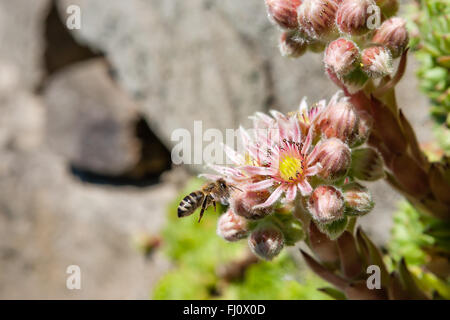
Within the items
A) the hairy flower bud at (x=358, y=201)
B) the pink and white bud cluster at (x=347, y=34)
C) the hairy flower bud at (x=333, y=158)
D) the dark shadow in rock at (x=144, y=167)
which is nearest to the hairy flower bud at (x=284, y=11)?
the pink and white bud cluster at (x=347, y=34)

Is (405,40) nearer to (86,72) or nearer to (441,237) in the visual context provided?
(441,237)

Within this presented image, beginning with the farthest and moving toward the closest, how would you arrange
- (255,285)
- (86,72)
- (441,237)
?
(86,72), (255,285), (441,237)

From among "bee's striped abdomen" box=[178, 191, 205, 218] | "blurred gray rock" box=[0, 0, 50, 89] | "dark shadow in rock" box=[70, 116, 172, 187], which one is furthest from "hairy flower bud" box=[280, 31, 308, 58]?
"blurred gray rock" box=[0, 0, 50, 89]

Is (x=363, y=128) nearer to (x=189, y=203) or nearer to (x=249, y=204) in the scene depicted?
(x=249, y=204)

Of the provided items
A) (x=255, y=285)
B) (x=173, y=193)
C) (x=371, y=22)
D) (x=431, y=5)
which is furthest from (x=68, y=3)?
(x=371, y=22)

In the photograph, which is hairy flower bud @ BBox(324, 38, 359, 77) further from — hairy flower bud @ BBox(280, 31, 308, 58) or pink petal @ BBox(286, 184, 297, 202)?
pink petal @ BBox(286, 184, 297, 202)

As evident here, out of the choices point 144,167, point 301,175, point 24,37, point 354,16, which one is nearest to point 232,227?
point 301,175
